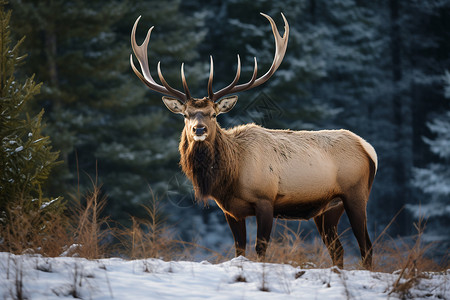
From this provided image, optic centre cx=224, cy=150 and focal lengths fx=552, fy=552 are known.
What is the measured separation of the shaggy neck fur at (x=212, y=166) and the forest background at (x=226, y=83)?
16.6ft

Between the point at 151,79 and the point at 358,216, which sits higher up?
the point at 151,79

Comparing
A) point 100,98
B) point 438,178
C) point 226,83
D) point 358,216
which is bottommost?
point 438,178

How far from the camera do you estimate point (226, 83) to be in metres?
19.9

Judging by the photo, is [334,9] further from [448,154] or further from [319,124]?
[448,154]

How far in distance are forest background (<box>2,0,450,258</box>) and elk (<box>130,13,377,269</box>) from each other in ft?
16.4

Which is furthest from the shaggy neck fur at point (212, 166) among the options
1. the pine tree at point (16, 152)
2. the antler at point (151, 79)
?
the pine tree at point (16, 152)

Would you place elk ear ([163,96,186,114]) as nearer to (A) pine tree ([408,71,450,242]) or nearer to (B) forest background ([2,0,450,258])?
(B) forest background ([2,0,450,258])

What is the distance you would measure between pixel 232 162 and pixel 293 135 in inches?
43.1

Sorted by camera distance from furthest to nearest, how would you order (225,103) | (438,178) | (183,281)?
A: (438,178), (225,103), (183,281)

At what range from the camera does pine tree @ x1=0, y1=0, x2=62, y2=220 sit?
564cm

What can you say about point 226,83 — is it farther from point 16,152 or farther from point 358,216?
point 16,152

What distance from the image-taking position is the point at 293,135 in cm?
704

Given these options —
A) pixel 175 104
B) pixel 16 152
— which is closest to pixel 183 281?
pixel 16 152

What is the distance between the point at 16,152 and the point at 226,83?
1452 cm
